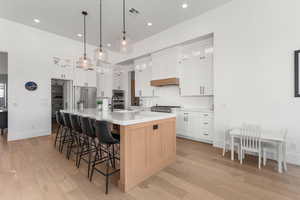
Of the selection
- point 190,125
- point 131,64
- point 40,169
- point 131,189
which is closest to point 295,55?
point 190,125

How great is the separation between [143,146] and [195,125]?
245 cm

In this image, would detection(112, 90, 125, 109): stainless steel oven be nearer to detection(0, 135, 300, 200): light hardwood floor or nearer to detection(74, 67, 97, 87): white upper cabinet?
detection(74, 67, 97, 87): white upper cabinet

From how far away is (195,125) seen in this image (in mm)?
4148

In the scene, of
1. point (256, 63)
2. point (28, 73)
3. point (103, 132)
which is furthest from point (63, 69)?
point (256, 63)

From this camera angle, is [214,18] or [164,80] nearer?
[214,18]

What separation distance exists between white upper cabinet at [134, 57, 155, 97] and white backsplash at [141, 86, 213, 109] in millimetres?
325

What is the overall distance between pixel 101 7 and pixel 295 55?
441 cm

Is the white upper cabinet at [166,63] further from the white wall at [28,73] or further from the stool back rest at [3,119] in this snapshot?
the stool back rest at [3,119]

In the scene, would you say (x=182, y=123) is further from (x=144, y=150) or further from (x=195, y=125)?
(x=144, y=150)

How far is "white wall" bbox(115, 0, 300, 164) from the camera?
272cm

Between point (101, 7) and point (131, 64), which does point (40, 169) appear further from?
point (131, 64)

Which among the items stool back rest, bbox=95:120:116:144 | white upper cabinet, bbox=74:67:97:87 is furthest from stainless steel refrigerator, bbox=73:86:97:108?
stool back rest, bbox=95:120:116:144

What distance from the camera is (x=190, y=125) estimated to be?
4258 millimetres

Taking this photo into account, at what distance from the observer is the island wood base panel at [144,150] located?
194 centimetres
